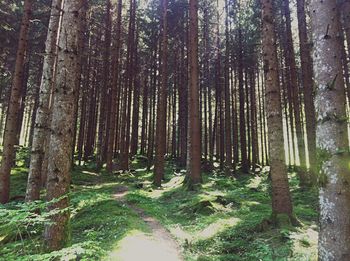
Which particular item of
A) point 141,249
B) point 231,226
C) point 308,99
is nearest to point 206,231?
point 231,226

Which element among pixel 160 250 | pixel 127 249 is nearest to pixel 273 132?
pixel 160 250

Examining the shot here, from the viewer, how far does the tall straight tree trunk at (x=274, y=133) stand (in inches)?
349

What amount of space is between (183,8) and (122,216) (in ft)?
70.1

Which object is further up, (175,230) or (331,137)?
(331,137)

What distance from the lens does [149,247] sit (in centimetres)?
803

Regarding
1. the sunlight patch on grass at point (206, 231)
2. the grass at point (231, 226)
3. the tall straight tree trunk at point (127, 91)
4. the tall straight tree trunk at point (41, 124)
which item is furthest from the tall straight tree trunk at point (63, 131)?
the tall straight tree trunk at point (127, 91)

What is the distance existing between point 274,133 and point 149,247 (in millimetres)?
4604

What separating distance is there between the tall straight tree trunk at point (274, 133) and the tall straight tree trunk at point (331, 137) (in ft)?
13.5

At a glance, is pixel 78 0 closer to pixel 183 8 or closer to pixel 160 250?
pixel 160 250

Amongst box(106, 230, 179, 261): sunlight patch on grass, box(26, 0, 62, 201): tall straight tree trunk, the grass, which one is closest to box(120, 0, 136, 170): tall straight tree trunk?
the grass

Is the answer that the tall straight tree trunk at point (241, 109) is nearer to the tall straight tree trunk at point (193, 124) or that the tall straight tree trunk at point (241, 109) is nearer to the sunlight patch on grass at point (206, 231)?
the tall straight tree trunk at point (193, 124)

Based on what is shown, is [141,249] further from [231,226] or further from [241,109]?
[241,109]

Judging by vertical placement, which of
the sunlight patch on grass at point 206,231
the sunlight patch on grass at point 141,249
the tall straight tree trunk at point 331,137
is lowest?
the sunlight patch on grass at point 141,249

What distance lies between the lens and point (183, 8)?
27.5 meters
